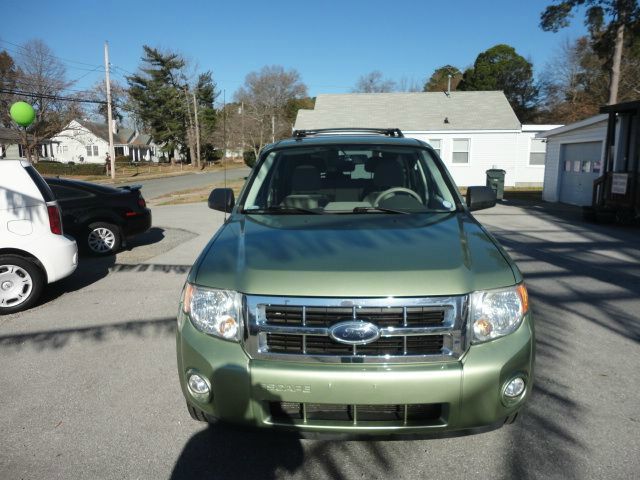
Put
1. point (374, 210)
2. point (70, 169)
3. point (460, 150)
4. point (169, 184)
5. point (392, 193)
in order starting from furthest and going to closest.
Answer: point (70, 169), point (169, 184), point (460, 150), point (392, 193), point (374, 210)

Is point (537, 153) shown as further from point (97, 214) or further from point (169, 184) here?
point (97, 214)

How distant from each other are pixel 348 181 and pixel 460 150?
79.1 ft

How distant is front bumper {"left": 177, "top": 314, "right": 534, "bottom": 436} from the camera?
7.75 ft

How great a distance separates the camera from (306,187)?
4246 millimetres

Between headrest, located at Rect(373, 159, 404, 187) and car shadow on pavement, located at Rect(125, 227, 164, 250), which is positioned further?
car shadow on pavement, located at Rect(125, 227, 164, 250)

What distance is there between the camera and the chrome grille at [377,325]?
2428 mm

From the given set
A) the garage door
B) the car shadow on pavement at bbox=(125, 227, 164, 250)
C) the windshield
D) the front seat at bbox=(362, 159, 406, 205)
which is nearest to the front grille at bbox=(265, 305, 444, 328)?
the windshield

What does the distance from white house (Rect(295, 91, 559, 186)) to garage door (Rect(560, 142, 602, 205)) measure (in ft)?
25.1

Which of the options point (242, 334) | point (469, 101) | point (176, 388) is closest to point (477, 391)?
point (242, 334)

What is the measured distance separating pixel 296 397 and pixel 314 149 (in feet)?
8.27

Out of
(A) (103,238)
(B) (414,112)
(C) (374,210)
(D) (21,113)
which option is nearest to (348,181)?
(C) (374,210)

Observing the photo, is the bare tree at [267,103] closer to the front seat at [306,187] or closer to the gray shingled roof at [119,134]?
the gray shingled roof at [119,134]

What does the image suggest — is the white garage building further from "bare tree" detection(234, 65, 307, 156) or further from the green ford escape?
"bare tree" detection(234, 65, 307, 156)

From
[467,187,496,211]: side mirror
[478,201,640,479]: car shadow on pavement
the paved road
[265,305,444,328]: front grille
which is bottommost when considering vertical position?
the paved road
